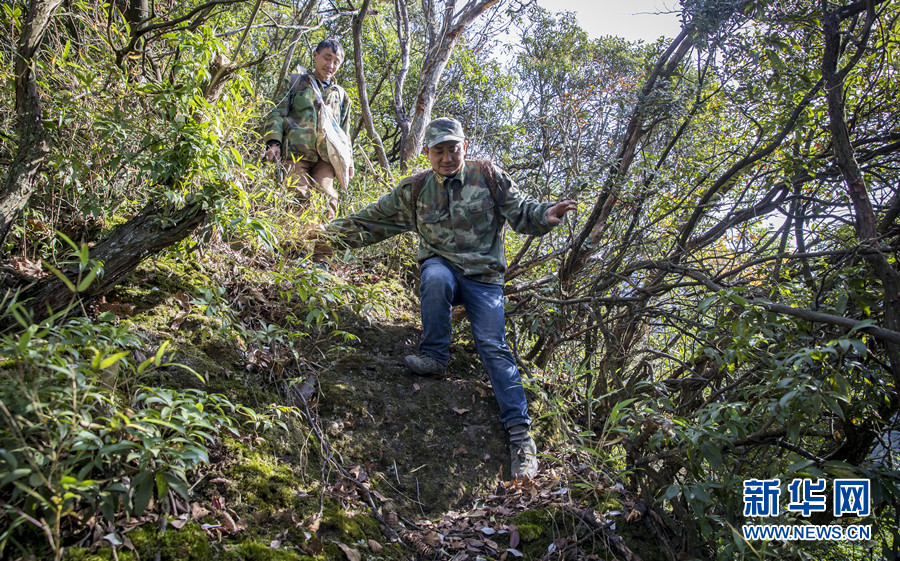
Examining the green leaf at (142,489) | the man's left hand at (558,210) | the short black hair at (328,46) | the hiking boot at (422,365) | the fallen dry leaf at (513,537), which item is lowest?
the fallen dry leaf at (513,537)

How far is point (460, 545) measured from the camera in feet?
8.57

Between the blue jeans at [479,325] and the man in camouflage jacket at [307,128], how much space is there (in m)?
1.28

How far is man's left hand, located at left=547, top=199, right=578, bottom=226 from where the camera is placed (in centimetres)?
345

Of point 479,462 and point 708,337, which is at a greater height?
point 708,337

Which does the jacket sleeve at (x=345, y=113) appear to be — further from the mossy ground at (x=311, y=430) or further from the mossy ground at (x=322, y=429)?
the mossy ground at (x=322, y=429)

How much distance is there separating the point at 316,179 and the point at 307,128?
436 mm

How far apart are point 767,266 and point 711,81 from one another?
1637 millimetres

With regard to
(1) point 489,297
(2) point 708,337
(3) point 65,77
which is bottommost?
(2) point 708,337

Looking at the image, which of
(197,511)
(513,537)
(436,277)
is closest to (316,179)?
(436,277)

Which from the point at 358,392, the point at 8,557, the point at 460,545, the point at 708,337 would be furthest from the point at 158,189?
the point at 708,337

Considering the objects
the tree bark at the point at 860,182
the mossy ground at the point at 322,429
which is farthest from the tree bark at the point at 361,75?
the tree bark at the point at 860,182

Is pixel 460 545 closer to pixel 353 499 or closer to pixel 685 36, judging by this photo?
pixel 353 499

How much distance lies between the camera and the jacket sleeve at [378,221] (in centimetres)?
398

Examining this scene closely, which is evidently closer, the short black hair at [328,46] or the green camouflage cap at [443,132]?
the green camouflage cap at [443,132]
